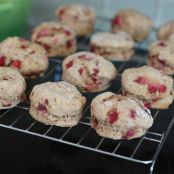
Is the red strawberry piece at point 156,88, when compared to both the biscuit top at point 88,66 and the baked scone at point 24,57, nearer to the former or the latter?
the biscuit top at point 88,66

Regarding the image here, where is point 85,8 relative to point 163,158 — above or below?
above

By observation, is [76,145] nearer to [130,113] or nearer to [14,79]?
[130,113]

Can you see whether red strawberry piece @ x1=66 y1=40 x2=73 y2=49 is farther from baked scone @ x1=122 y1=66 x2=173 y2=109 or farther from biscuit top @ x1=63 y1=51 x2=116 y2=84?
baked scone @ x1=122 y1=66 x2=173 y2=109

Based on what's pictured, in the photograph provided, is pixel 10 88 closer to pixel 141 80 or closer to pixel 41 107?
pixel 41 107

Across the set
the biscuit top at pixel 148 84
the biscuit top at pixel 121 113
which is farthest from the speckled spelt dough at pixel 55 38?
the biscuit top at pixel 121 113

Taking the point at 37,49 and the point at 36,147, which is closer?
the point at 36,147

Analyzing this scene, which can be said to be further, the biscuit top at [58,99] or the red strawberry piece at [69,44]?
the red strawberry piece at [69,44]

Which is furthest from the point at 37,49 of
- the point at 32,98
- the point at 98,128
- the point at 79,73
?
the point at 98,128

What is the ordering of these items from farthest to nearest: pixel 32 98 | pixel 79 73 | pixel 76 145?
1. pixel 79 73
2. pixel 32 98
3. pixel 76 145

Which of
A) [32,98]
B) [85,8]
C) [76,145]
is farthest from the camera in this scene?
[85,8]
